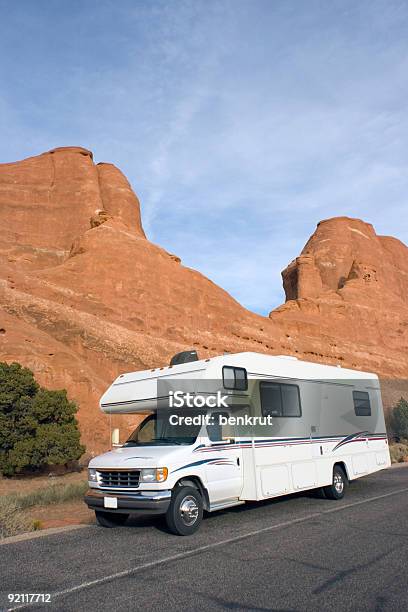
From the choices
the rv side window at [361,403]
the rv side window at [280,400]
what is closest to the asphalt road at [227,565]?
the rv side window at [280,400]

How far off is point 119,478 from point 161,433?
1180mm

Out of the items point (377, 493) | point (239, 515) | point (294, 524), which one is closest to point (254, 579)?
point (294, 524)

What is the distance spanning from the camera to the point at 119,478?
7.91 m

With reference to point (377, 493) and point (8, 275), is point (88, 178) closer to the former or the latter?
point (8, 275)

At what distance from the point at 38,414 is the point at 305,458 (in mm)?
10645

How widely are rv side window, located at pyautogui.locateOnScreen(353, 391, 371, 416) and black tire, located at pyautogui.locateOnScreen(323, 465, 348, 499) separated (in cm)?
184

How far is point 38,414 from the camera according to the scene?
17.3m

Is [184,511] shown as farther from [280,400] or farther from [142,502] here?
[280,400]

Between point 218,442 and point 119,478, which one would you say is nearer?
point 119,478

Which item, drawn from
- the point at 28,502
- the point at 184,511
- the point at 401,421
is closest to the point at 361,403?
the point at 184,511

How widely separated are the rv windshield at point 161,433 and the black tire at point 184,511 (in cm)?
84

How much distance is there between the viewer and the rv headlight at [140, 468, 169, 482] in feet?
24.3

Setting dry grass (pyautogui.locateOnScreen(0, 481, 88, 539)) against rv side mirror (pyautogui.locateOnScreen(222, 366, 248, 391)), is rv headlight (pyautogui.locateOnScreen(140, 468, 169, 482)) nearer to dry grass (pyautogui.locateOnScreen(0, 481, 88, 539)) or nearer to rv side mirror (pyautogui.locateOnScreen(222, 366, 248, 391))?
rv side mirror (pyautogui.locateOnScreen(222, 366, 248, 391))

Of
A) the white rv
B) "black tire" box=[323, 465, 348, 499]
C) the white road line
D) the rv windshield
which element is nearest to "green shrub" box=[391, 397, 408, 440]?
"black tire" box=[323, 465, 348, 499]
